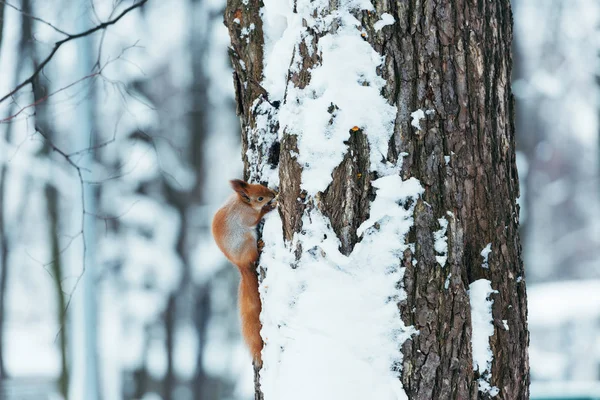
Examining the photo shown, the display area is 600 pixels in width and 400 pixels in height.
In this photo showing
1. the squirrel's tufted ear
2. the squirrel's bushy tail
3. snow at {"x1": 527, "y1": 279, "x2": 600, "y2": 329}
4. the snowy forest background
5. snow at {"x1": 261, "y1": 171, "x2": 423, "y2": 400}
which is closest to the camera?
snow at {"x1": 261, "y1": 171, "x2": 423, "y2": 400}

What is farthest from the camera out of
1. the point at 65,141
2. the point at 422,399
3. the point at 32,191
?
the point at 32,191

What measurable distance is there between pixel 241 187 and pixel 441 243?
853 mm

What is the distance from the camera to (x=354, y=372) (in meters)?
1.81

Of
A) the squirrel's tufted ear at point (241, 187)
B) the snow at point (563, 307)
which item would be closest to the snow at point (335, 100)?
the squirrel's tufted ear at point (241, 187)

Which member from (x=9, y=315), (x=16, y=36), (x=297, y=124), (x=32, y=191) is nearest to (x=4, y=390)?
(x=9, y=315)

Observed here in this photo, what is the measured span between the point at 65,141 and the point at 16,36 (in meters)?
2.64

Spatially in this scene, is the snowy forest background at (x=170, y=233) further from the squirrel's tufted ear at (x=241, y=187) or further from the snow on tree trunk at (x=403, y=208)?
the snow on tree trunk at (x=403, y=208)

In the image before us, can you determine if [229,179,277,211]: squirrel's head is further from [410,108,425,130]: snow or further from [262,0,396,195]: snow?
[410,108,425,130]: snow

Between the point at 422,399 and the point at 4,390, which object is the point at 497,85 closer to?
the point at 422,399

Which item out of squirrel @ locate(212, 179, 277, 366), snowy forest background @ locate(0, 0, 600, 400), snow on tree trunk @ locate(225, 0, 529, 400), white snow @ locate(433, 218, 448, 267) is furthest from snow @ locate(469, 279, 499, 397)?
snowy forest background @ locate(0, 0, 600, 400)

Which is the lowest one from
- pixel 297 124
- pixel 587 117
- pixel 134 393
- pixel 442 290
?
pixel 134 393

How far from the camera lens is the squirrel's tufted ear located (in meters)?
2.45

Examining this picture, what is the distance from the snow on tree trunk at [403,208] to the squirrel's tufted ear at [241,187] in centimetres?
50

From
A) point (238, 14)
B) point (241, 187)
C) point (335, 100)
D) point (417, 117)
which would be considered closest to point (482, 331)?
point (417, 117)
